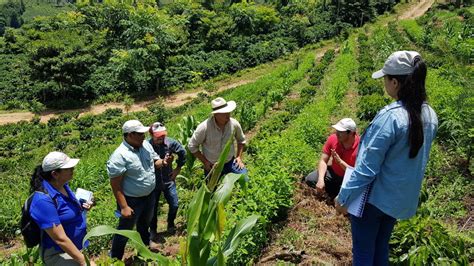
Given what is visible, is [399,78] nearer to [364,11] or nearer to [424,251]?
[424,251]

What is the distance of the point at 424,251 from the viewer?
366cm

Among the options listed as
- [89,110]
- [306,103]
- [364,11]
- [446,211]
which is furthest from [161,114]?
[364,11]

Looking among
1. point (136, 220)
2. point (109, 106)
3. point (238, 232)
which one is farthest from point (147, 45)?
point (238, 232)

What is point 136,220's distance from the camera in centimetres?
503

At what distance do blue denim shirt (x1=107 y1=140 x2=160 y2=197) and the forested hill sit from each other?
30357 mm

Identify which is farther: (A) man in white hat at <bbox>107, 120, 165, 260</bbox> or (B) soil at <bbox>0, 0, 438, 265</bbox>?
(A) man in white hat at <bbox>107, 120, 165, 260</bbox>

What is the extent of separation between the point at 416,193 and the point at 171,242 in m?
3.99

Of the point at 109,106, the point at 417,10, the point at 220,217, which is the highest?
the point at 220,217

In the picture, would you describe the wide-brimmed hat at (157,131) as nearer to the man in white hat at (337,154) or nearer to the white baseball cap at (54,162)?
the white baseball cap at (54,162)

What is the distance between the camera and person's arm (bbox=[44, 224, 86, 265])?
11.3ft

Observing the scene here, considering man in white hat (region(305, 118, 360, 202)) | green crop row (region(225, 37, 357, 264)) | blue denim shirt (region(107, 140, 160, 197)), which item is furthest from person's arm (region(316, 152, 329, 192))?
blue denim shirt (region(107, 140, 160, 197))

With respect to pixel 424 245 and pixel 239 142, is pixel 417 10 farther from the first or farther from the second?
pixel 424 245

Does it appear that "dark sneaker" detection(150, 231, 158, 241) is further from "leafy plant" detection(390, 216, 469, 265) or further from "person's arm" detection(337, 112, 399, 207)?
"person's arm" detection(337, 112, 399, 207)

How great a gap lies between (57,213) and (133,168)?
4.19 ft
